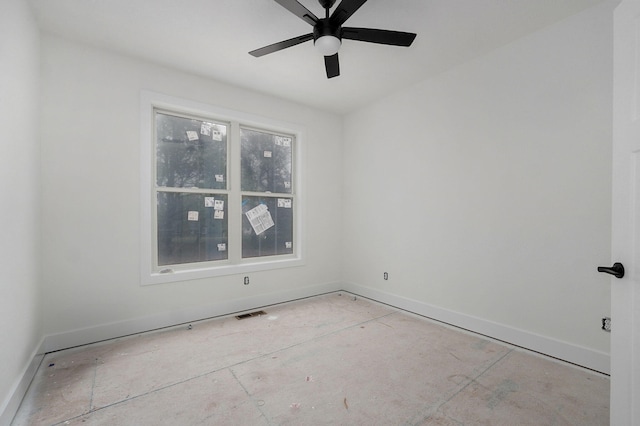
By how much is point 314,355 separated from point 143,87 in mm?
3151

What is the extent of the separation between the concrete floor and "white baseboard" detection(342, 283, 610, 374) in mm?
82

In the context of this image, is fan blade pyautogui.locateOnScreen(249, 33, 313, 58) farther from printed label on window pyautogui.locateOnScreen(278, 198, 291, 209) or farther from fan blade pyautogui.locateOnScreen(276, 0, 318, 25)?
printed label on window pyautogui.locateOnScreen(278, 198, 291, 209)

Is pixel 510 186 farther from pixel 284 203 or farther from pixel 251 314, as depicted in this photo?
pixel 251 314

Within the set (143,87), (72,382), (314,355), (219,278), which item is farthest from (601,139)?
(72,382)

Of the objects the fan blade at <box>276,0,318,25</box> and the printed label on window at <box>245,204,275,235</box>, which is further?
→ the printed label on window at <box>245,204,275,235</box>

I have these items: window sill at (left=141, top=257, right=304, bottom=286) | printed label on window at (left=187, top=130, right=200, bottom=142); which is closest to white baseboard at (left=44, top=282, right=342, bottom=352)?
window sill at (left=141, top=257, right=304, bottom=286)

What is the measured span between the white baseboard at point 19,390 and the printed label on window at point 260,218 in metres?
2.29

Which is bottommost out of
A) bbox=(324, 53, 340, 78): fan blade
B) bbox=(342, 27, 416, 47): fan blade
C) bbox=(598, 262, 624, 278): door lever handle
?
bbox=(598, 262, 624, 278): door lever handle

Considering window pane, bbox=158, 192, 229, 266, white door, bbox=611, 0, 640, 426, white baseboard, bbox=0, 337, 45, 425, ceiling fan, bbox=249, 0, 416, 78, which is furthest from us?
window pane, bbox=158, 192, 229, 266

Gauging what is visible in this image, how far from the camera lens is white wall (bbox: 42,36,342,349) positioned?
2.53 meters

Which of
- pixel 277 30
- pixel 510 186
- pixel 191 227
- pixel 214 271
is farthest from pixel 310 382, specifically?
pixel 277 30

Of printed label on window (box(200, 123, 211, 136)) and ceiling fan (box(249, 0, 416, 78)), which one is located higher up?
ceiling fan (box(249, 0, 416, 78))

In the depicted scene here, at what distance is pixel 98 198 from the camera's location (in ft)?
8.89

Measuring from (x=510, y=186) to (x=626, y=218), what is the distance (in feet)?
4.72
